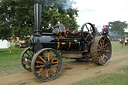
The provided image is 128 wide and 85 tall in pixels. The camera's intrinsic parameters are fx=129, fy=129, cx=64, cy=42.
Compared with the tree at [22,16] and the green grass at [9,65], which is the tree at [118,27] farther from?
the green grass at [9,65]

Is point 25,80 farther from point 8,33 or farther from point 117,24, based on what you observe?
point 117,24

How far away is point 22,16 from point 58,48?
715cm

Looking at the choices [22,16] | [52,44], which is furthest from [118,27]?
[52,44]

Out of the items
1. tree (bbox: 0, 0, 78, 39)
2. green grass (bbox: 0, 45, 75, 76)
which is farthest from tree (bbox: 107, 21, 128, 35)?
green grass (bbox: 0, 45, 75, 76)

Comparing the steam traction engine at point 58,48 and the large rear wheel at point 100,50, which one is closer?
the steam traction engine at point 58,48

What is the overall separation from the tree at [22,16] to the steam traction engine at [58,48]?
19.3 feet

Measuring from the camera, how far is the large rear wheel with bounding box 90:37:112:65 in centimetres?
546

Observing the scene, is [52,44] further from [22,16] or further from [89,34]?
[22,16]

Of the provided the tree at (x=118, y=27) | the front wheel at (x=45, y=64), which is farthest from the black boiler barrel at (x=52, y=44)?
the tree at (x=118, y=27)

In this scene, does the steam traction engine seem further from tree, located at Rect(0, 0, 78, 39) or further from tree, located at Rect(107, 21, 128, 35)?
tree, located at Rect(107, 21, 128, 35)

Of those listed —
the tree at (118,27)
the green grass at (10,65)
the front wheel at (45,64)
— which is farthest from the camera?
the tree at (118,27)

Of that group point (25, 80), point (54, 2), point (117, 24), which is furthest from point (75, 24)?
point (117, 24)

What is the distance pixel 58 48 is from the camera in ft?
16.3

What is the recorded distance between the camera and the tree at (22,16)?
35.1 ft
